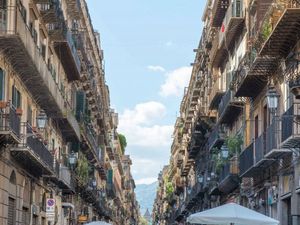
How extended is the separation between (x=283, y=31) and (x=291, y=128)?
282 cm

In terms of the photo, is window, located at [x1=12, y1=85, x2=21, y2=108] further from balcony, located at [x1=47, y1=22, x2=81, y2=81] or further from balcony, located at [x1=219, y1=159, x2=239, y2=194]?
balcony, located at [x1=219, y1=159, x2=239, y2=194]

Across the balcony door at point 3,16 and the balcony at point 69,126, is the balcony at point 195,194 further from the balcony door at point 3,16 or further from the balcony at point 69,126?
the balcony door at point 3,16

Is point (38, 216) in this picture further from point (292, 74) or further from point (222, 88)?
point (292, 74)

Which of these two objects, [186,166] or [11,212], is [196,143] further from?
[11,212]

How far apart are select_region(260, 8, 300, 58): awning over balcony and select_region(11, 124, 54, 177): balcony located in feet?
27.3

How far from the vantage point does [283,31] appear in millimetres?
23406

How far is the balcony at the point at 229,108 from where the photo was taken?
123 ft

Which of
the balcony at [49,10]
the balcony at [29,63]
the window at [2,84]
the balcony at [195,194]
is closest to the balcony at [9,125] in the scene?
the window at [2,84]

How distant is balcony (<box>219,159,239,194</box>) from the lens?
36906 millimetres

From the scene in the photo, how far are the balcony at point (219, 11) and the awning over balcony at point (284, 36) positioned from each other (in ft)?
54.8

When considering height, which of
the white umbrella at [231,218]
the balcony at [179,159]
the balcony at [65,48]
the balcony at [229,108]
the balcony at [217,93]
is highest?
the balcony at [179,159]

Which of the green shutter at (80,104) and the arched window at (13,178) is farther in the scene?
the green shutter at (80,104)

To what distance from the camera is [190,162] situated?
2874 inches

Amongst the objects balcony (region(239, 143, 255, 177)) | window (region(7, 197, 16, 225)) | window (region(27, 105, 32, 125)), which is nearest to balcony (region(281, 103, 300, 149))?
balcony (region(239, 143, 255, 177))
